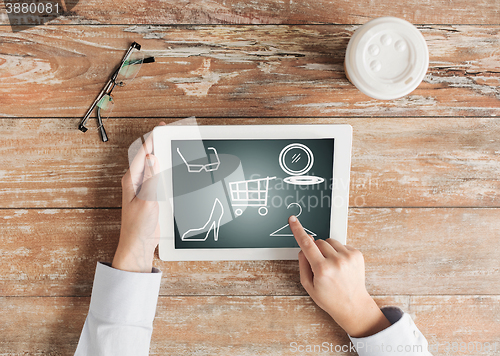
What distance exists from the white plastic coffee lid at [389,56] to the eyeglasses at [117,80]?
1.45ft

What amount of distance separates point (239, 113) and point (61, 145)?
1.37 ft

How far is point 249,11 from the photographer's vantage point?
66 cm

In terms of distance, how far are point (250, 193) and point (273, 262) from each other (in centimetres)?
19

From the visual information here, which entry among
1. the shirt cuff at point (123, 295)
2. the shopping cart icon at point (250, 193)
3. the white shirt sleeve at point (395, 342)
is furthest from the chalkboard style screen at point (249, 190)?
the white shirt sleeve at point (395, 342)

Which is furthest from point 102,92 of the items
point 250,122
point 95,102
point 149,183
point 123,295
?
point 123,295

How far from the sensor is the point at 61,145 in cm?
68

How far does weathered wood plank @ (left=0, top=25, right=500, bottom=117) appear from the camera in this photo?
0.66m

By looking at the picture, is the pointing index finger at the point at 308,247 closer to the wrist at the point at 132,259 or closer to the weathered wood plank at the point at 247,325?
→ the weathered wood plank at the point at 247,325

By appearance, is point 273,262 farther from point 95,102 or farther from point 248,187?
point 95,102

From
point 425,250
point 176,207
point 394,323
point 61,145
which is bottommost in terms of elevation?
point 394,323

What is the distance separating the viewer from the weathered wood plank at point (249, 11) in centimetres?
65

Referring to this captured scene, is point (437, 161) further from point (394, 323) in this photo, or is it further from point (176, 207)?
point (176, 207)

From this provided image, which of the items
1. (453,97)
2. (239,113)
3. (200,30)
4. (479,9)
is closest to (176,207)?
(239,113)

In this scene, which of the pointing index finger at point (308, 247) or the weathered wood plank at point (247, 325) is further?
the weathered wood plank at point (247, 325)
